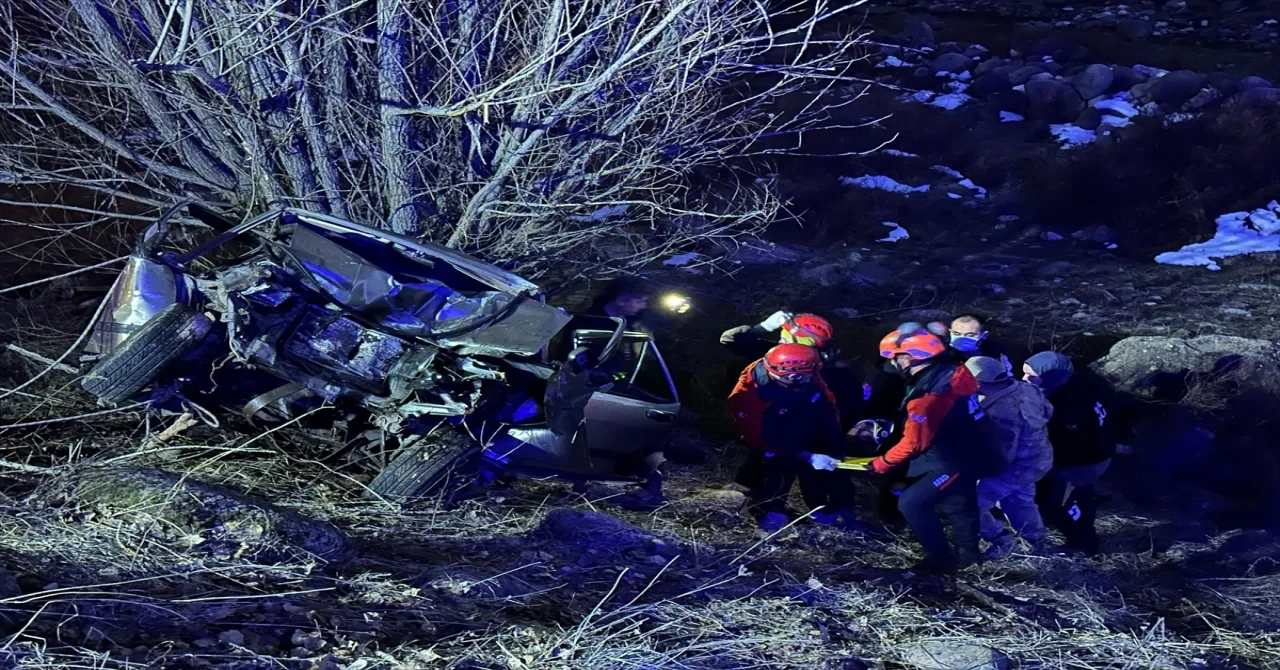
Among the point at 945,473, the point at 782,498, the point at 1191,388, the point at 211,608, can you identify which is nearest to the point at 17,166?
the point at 211,608

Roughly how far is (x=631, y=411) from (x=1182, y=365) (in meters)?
5.20

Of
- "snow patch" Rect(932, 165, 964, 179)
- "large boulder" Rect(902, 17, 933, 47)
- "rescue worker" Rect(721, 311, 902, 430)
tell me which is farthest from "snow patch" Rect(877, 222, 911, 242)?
"large boulder" Rect(902, 17, 933, 47)

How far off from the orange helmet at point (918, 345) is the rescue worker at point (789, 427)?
0.53 meters

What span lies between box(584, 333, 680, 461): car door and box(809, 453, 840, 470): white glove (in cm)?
99

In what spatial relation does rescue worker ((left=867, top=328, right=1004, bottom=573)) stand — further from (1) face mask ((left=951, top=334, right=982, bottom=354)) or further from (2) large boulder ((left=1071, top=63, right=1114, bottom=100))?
(2) large boulder ((left=1071, top=63, right=1114, bottom=100))

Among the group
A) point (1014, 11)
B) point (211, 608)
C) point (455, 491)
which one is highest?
point (211, 608)

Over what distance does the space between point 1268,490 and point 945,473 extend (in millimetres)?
3481

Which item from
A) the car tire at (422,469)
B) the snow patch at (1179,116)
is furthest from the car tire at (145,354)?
the snow patch at (1179,116)

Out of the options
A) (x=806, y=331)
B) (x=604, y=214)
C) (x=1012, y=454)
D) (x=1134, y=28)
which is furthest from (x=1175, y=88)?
(x=1012, y=454)

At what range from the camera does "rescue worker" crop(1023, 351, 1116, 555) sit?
6039 millimetres

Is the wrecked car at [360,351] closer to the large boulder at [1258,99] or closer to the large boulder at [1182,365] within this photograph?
the large boulder at [1182,365]

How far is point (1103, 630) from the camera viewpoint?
4688 mm

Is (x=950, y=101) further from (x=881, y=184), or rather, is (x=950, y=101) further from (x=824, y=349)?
(x=824, y=349)

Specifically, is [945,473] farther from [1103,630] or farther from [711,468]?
[711,468]
